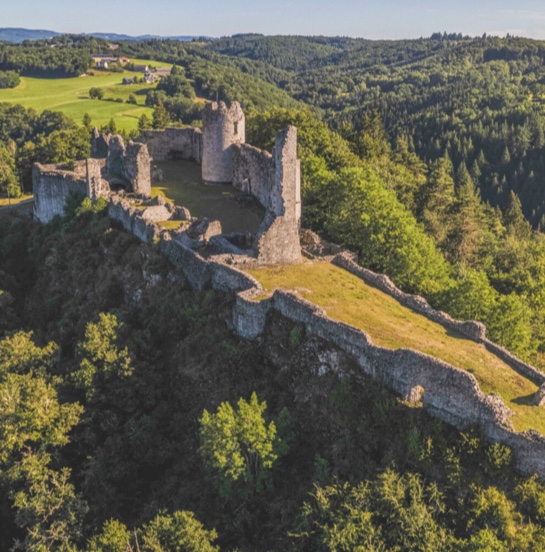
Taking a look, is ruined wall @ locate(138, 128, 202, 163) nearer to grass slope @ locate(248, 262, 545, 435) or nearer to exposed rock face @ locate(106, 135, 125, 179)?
exposed rock face @ locate(106, 135, 125, 179)

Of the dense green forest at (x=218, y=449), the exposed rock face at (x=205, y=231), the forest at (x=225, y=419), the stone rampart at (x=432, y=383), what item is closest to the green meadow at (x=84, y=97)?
the forest at (x=225, y=419)

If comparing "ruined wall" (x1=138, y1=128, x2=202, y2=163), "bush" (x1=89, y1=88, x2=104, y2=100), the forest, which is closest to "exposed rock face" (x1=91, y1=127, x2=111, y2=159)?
"ruined wall" (x1=138, y1=128, x2=202, y2=163)

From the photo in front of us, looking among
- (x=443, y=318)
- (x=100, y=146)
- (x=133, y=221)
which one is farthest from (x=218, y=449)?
(x=100, y=146)

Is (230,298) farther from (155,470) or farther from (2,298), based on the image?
(2,298)

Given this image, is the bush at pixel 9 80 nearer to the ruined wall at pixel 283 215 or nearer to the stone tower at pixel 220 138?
the stone tower at pixel 220 138

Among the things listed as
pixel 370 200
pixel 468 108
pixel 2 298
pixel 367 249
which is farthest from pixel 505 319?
pixel 468 108

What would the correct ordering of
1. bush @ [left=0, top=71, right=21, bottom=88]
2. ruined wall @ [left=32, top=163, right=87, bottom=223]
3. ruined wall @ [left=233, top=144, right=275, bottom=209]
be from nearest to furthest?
1. ruined wall @ [left=233, top=144, right=275, bottom=209]
2. ruined wall @ [left=32, top=163, right=87, bottom=223]
3. bush @ [left=0, top=71, right=21, bottom=88]
